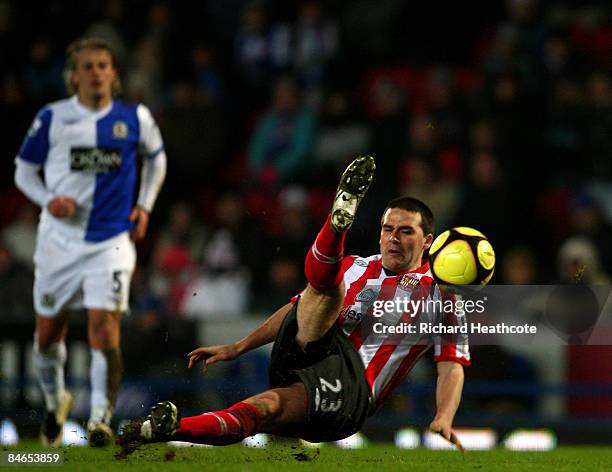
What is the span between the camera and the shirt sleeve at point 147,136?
26.5ft

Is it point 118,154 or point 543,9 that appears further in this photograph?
point 543,9

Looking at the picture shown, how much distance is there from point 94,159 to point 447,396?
3.02 metres

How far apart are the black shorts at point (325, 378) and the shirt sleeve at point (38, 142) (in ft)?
8.70

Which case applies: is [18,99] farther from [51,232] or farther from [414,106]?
[51,232]

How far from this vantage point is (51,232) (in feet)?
26.2

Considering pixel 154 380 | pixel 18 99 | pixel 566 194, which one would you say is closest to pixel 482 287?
pixel 154 380

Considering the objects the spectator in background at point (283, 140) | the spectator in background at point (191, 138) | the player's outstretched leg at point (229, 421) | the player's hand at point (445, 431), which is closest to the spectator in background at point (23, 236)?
the spectator in background at point (191, 138)

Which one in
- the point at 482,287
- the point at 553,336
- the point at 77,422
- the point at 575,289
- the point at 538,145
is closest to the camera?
the point at 482,287

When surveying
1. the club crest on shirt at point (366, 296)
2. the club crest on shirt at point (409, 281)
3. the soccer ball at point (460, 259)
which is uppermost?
the soccer ball at point (460, 259)

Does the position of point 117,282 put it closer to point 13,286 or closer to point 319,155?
point 13,286

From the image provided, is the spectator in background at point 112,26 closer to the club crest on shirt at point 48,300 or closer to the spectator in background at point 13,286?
the spectator in background at point 13,286

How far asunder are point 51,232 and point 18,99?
5.40 metres

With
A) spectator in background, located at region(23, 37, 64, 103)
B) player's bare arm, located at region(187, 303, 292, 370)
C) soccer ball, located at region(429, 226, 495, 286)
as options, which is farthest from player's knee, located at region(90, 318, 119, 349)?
spectator in background, located at region(23, 37, 64, 103)

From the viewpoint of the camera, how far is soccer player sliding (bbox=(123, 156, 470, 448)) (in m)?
5.61
